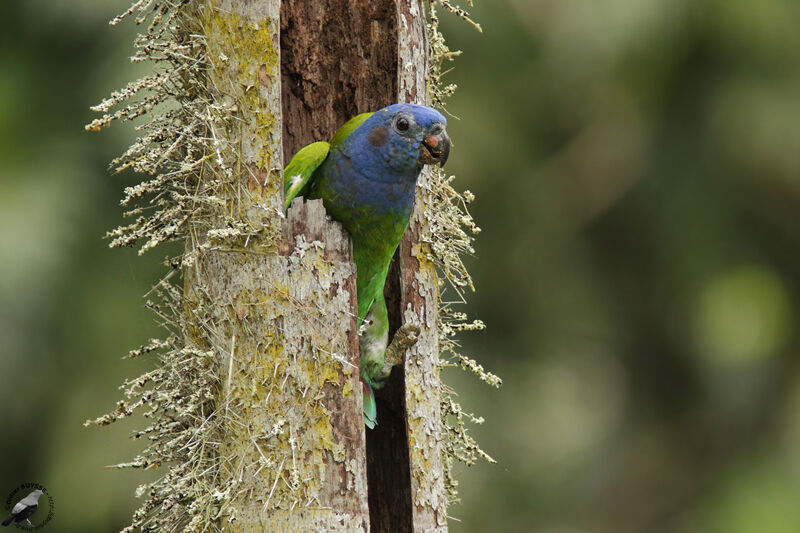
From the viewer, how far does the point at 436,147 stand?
3139mm

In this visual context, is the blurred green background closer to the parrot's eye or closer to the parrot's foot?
the parrot's foot

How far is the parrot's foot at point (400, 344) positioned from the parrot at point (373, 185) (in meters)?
0.04

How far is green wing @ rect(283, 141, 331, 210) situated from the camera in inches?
124

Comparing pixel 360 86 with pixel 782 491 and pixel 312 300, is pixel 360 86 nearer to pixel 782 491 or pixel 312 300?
pixel 312 300

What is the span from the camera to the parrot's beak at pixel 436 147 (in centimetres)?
312

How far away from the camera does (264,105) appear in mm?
2770

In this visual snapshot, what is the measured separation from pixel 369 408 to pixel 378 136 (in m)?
1.01

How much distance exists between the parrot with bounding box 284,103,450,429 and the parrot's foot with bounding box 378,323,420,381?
4cm

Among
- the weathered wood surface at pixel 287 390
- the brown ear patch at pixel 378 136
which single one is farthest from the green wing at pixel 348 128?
the weathered wood surface at pixel 287 390

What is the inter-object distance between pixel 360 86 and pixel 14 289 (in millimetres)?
5119

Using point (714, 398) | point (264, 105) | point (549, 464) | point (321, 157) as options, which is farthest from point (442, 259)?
point (714, 398)

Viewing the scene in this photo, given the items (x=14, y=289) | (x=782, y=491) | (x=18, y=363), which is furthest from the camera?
(x=782, y=491)

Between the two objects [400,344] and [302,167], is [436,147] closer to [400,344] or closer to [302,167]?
[302,167]

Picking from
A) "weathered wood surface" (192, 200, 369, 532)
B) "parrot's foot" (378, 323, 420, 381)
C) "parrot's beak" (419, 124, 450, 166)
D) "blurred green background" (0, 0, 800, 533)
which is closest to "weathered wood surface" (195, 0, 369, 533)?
"weathered wood surface" (192, 200, 369, 532)
